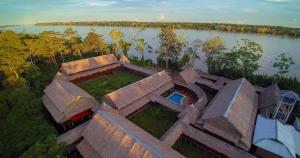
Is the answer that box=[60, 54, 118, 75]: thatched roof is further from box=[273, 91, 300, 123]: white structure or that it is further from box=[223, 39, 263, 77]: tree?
box=[273, 91, 300, 123]: white structure

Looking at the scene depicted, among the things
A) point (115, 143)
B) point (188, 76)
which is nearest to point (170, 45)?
point (188, 76)

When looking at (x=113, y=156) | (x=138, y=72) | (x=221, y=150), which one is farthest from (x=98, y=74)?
(x=221, y=150)

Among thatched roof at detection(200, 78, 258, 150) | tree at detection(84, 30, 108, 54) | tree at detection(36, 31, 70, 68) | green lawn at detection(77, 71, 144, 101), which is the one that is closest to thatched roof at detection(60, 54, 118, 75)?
green lawn at detection(77, 71, 144, 101)

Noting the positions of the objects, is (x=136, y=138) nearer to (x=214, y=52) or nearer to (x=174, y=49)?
(x=214, y=52)

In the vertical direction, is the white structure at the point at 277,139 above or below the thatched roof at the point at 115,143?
below

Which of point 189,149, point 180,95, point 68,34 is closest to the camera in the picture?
point 189,149

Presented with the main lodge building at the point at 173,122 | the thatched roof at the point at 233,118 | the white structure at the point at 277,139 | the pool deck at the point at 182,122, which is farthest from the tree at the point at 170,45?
the white structure at the point at 277,139

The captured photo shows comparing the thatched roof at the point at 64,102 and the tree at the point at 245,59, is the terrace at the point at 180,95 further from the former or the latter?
the tree at the point at 245,59

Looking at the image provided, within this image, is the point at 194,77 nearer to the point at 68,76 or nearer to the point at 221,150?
the point at 221,150
